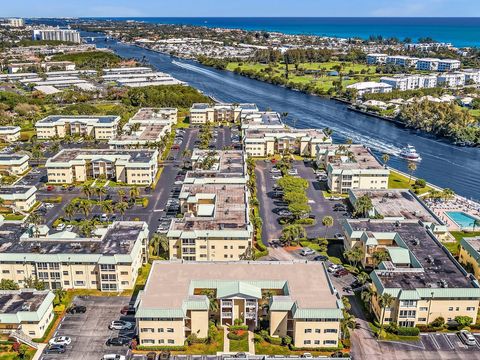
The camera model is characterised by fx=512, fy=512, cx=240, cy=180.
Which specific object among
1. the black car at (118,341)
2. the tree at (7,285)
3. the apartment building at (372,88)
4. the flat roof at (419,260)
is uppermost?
the apartment building at (372,88)

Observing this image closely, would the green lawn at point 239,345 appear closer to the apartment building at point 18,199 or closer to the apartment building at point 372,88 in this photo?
the apartment building at point 18,199

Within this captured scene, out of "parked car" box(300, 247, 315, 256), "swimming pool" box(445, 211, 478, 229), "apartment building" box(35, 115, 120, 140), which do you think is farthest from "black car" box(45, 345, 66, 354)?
"apartment building" box(35, 115, 120, 140)

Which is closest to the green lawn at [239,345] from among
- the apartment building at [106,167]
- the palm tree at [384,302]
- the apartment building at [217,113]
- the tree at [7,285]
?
the palm tree at [384,302]

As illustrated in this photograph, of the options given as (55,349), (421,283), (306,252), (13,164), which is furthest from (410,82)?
(55,349)

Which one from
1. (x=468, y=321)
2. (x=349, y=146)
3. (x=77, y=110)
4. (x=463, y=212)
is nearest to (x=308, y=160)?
(x=349, y=146)

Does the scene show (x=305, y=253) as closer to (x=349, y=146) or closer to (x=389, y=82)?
(x=349, y=146)
